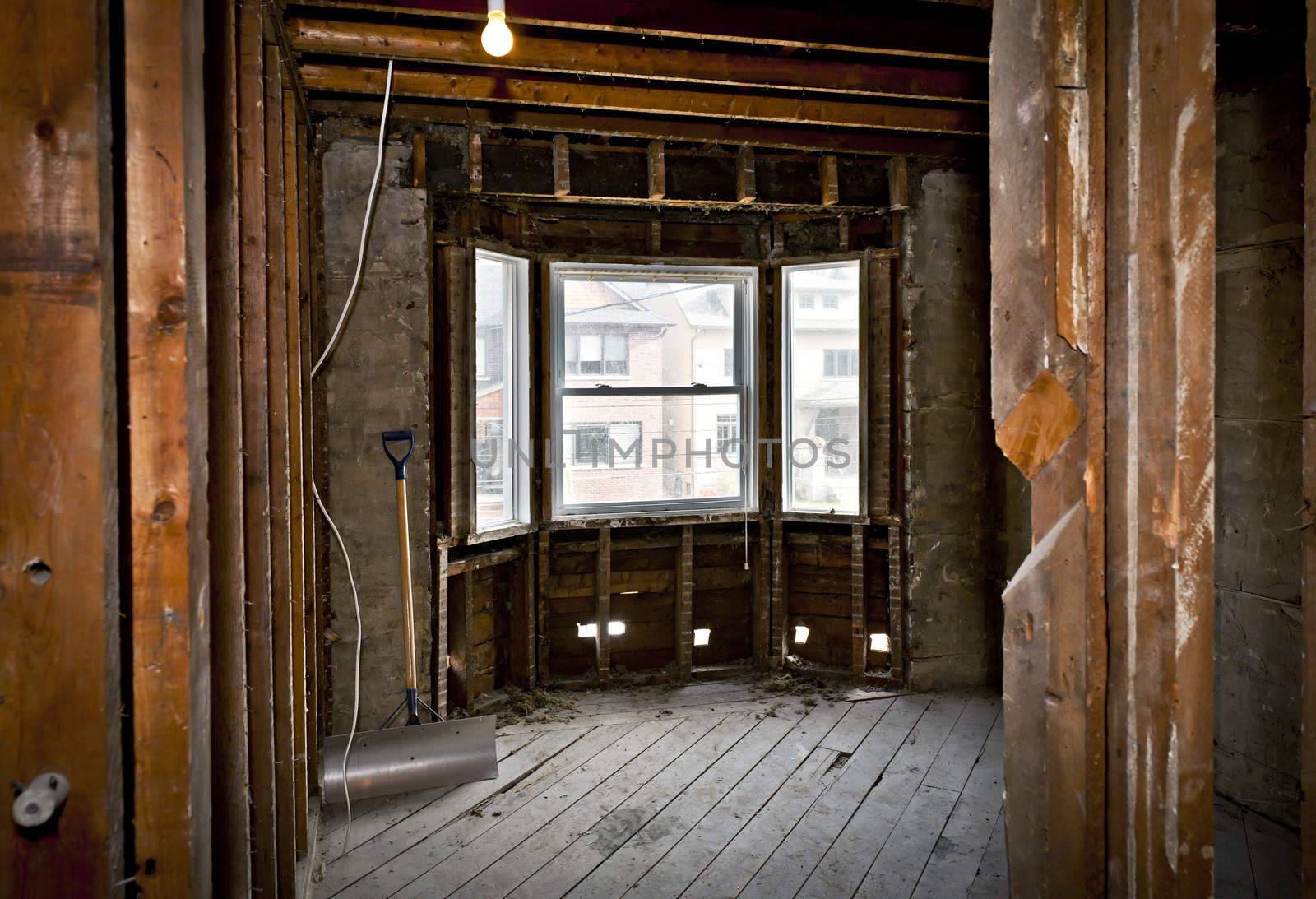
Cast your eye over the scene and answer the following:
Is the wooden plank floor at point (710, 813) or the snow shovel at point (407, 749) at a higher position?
the snow shovel at point (407, 749)

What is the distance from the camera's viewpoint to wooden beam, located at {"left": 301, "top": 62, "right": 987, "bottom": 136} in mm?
3199

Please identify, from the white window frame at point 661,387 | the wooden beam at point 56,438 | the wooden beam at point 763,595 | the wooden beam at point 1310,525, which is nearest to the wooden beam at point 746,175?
the white window frame at point 661,387

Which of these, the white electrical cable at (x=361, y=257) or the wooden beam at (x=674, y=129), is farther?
the wooden beam at (x=674, y=129)

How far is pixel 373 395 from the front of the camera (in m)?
3.54

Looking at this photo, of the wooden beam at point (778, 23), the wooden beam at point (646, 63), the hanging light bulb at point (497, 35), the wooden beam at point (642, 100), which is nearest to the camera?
the hanging light bulb at point (497, 35)

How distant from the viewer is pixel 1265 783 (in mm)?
2996

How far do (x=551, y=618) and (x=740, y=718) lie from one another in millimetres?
1168

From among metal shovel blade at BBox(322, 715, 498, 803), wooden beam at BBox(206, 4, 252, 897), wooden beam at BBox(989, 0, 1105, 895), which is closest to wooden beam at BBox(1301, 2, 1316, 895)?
wooden beam at BBox(989, 0, 1105, 895)

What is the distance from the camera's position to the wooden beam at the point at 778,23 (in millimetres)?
2812

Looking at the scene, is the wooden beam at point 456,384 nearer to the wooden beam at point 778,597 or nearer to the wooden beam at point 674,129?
the wooden beam at point 674,129

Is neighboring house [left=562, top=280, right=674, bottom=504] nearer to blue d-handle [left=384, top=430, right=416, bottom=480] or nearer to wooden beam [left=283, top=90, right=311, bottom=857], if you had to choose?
blue d-handle [left=384, top=430, right=416, bottom=480]

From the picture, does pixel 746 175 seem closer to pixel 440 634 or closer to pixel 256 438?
pixel 440 634

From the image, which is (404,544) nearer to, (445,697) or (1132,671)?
(445,697)

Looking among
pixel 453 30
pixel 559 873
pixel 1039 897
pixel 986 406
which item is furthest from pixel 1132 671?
pixel 986 406
